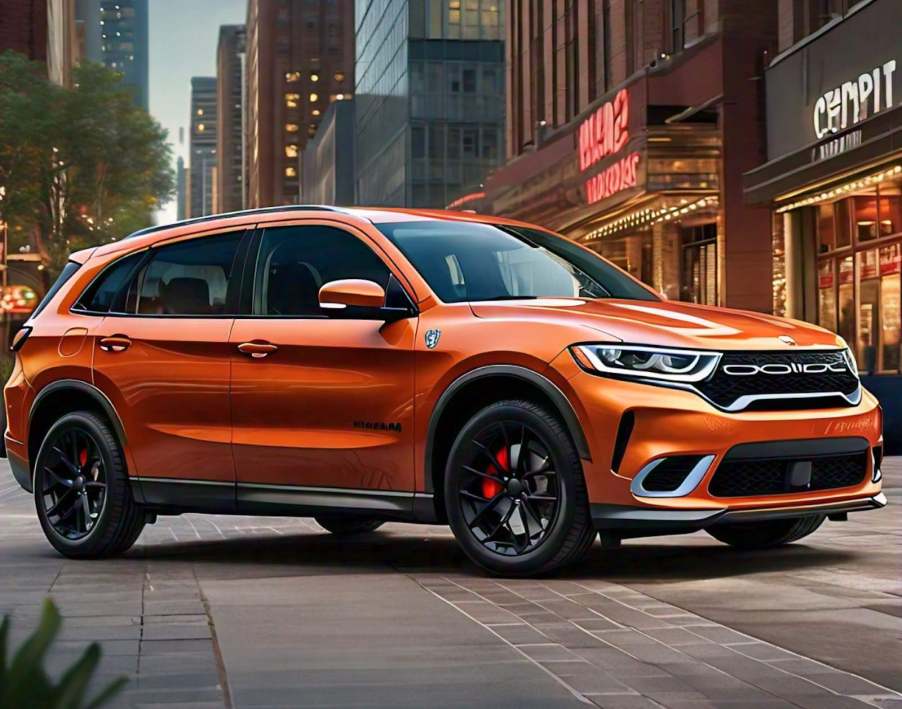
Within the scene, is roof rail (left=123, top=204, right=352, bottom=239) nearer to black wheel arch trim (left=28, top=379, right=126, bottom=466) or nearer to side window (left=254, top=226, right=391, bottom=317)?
side window (left=254, top=226, right=391, bottom=317)

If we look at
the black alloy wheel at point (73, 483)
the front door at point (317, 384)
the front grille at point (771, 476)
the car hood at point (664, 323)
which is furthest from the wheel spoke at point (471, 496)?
the black alloy wheel at point (73, 483)

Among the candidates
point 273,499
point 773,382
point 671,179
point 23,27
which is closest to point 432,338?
point 273,499

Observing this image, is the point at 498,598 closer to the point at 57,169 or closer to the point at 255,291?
the point at 255,291

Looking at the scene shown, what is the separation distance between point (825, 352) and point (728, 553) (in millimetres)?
1320

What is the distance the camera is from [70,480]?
8875 mm

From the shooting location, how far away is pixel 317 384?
780 centimetres

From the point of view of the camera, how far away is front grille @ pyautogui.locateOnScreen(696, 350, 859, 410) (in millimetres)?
6840

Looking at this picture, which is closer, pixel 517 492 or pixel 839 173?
pixel 517 492

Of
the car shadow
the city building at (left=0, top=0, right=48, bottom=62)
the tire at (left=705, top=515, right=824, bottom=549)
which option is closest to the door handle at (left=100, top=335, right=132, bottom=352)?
the car shadow

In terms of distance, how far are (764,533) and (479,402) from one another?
5.98ft

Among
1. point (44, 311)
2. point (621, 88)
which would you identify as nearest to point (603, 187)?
point (621, 88)

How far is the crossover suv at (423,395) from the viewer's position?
6.84 meters

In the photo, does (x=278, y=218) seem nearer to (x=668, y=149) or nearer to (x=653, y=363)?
(x=653, y=363)

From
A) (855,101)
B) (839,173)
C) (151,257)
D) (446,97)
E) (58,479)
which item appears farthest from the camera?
(446,97)
